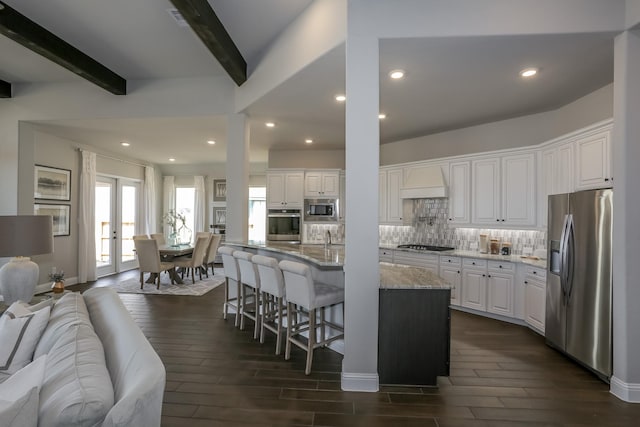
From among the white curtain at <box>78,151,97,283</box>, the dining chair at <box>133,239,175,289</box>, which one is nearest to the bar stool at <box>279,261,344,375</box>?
the dining chair at <box>133,239,175,289</box>

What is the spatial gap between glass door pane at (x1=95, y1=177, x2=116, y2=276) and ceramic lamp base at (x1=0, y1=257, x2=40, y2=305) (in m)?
5.08

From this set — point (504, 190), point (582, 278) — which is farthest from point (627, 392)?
point (504, 190)

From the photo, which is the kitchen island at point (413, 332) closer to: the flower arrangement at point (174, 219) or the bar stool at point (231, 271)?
the bar stool at point (231, 271)

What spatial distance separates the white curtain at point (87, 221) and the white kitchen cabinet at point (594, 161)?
8.03 meters

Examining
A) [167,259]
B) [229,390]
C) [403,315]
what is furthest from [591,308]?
[167,259]

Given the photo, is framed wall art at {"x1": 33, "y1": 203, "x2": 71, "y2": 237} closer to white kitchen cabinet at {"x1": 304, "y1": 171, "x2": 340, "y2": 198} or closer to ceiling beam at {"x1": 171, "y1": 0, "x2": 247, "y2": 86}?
ceiling beam at {"x1": 171, "y1": 0, "x2": 247, "y2": 86}

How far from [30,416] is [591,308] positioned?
12.3 feet

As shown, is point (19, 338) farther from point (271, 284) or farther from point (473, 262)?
point (473, 262)

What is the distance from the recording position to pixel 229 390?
2.60 m

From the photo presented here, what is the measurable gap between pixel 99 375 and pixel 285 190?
5.44m

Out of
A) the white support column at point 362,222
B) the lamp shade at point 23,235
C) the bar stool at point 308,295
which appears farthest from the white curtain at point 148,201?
the white support column at point 362,222

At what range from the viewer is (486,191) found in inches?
188

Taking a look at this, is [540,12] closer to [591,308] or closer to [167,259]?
[591,308]

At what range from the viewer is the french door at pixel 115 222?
7.33m
